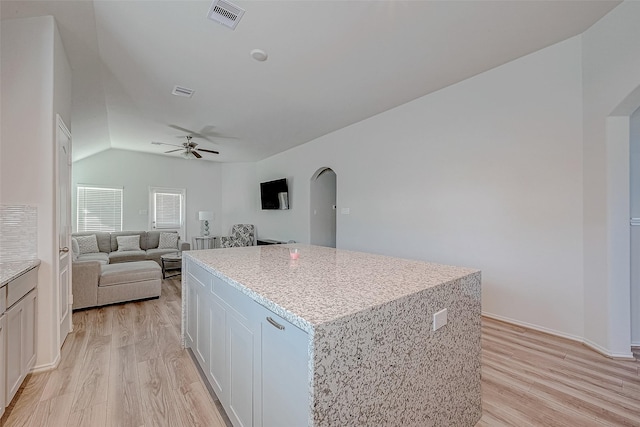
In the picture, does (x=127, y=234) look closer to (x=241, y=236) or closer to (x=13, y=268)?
(x=241, y=236)

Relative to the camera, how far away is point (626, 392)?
183 cm

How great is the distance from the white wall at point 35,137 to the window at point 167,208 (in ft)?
18.2

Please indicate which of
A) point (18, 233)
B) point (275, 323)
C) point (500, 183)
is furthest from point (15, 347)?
Answer: point (500, 183)

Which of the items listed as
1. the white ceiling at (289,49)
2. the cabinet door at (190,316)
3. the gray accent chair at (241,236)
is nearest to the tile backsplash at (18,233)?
the cabinet door at (190,316)

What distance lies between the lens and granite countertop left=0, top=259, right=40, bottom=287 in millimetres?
1593

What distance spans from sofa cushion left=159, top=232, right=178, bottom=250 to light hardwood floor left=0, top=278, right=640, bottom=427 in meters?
4.15

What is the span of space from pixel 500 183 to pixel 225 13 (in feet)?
10.2

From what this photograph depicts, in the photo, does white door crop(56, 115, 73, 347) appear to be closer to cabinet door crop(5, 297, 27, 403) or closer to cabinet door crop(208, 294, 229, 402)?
Result: cabinet door crop(5, 297, 27, 403)

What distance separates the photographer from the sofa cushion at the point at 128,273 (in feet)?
11.7

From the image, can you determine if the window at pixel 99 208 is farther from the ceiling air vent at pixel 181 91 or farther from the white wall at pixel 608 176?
the white wall at pixel 608 176

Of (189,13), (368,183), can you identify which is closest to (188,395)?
(189,13)

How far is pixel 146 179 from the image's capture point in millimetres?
7180

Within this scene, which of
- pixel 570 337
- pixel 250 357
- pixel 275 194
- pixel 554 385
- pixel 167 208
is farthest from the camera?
pixel 167 208

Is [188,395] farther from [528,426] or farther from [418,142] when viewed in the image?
[418,142]
